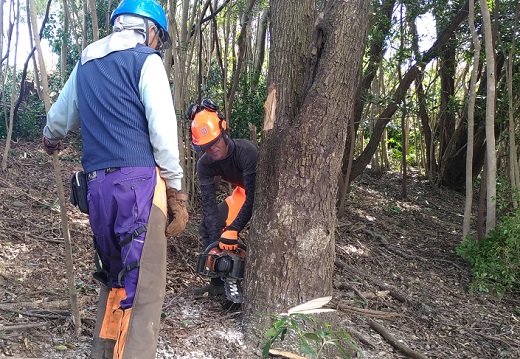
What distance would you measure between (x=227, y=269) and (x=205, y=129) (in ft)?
3.31

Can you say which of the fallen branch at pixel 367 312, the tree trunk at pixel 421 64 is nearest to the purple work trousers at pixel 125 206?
the fallen branch at pixel 367 312

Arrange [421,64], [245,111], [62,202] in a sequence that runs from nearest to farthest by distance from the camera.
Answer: [62,202], [421,64], [245,111]

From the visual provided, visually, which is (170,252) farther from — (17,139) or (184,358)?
(17,139)

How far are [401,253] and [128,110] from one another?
4695 mm

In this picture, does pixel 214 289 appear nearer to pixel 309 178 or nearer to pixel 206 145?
pixel 206 145

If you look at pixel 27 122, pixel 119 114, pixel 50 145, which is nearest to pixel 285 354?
pixel 119 114

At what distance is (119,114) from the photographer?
2.62 m

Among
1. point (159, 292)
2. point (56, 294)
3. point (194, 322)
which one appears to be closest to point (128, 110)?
point (159, 292)

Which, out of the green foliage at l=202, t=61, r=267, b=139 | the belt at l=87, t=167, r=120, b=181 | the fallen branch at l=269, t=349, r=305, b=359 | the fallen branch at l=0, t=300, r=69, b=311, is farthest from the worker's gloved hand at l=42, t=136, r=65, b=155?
the green foliage at l=202, t=61, r=267, b=139

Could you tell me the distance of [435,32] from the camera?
785 cm

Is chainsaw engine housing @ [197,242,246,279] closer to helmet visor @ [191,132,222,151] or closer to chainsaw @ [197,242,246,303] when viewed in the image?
chainsaw @ [197,242,246,303]

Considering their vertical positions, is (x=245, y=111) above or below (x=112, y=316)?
above

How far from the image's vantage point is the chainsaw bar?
3589 mm

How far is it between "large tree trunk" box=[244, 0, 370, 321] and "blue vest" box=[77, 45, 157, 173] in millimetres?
1037
